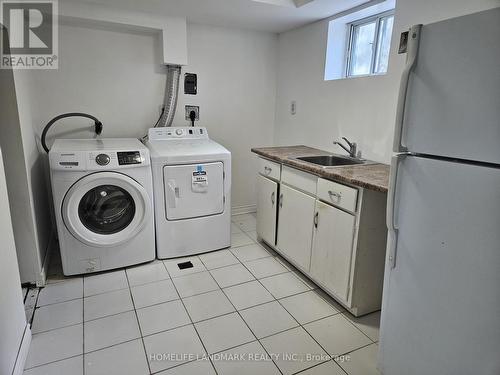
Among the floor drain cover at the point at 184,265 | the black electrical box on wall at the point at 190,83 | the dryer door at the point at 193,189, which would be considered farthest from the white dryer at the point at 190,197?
the black electrical box on wall at the point at 190,83

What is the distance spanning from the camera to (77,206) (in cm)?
223

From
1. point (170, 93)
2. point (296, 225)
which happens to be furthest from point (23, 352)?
point (170, 93)

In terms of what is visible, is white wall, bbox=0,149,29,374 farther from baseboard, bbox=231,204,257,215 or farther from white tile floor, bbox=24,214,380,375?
baseboard, bbox=231,204,257,215

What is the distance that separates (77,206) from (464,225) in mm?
2260

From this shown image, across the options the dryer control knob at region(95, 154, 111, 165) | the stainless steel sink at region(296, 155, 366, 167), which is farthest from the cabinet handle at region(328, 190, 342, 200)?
the dryer control knob at region(95, 154, 111, 165)

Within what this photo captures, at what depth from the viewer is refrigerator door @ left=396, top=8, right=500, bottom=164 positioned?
940 mm

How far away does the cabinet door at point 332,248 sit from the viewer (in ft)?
6.19

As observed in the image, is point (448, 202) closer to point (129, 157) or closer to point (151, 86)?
point (129, 157)

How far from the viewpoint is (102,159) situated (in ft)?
7.27

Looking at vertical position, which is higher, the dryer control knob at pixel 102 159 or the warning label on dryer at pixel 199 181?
the dryer control knob at pixel 102 159

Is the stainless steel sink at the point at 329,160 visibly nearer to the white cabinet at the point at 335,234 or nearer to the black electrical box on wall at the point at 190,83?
the white cabinet at the point at 335,234

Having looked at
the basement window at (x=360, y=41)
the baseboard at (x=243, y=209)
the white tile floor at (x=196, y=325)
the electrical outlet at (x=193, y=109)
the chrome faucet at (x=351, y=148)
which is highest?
the basement window at (x=360, y=41)

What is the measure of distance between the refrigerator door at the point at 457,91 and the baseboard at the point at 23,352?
1.97 metres

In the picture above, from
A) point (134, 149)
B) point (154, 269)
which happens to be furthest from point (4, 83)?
point (154, 269)
